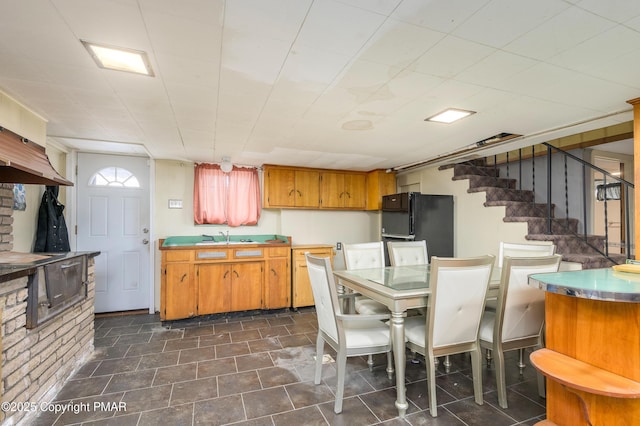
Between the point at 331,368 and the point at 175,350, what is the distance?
1.61m

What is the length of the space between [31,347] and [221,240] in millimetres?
2739

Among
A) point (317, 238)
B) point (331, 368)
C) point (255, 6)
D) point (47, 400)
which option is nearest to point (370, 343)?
point (331, 368)

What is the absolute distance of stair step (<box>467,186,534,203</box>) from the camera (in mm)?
3910

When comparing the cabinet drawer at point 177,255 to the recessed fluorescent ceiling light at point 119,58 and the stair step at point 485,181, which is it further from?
the stair step at point 485,181

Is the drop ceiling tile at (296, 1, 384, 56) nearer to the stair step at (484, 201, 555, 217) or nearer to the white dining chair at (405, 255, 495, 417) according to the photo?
the white dining chair at (405, 255, 495, 417)

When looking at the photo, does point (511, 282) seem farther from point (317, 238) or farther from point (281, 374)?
point (317, 238)

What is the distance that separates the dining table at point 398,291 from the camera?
6.41ft

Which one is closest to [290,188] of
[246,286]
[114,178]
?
[246,286]

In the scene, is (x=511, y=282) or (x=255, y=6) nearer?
(x=255, y=6)

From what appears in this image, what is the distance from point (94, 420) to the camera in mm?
1918

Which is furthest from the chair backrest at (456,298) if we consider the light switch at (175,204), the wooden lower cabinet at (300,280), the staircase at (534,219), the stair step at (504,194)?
the light switch at (175,204)

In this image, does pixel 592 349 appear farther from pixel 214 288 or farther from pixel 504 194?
pixel 214 288

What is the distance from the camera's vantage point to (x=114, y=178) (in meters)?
4.15

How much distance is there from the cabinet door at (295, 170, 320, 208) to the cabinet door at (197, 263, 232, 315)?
153cm
